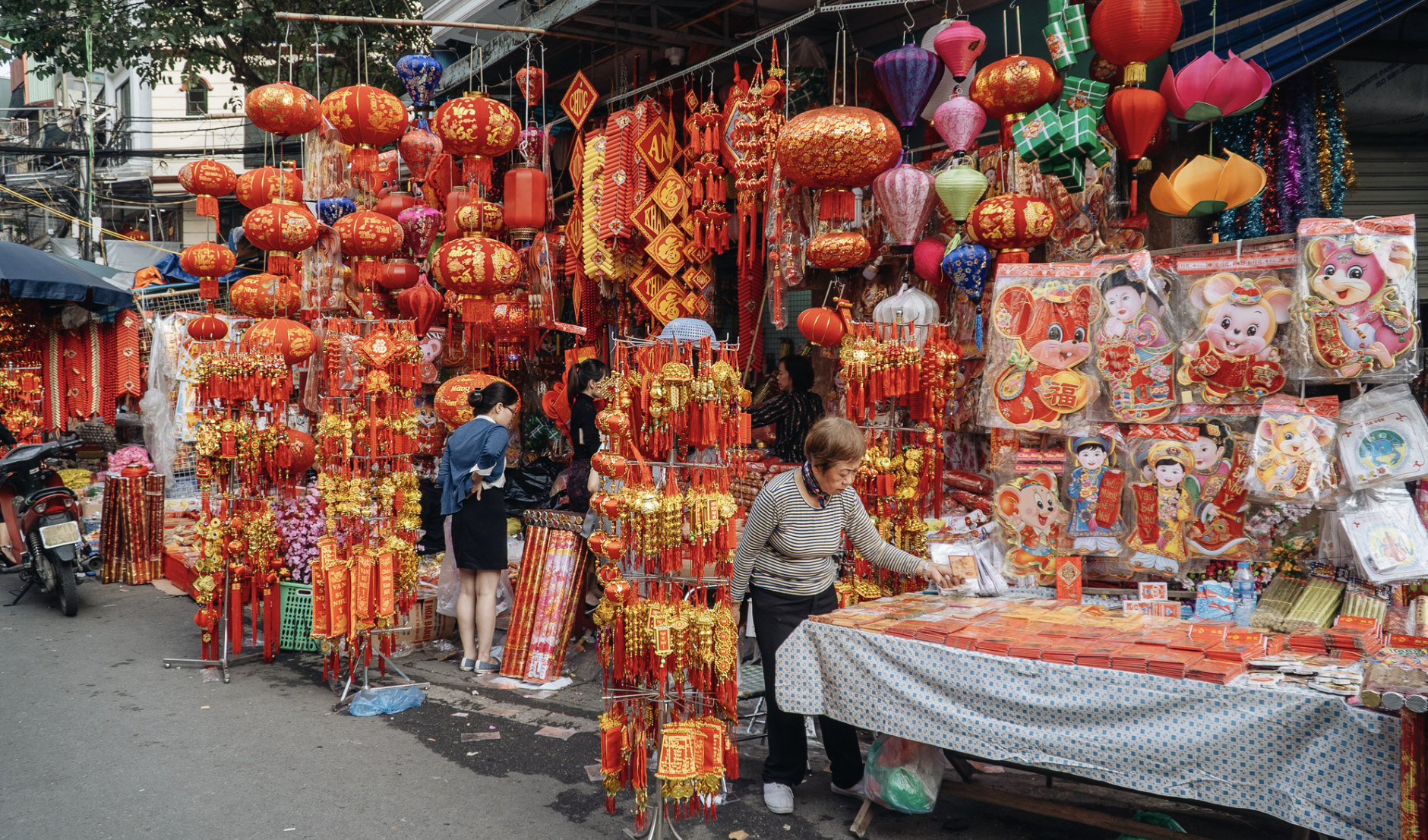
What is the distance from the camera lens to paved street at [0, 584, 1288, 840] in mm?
3518

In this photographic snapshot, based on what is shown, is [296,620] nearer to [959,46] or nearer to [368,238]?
[368,238]

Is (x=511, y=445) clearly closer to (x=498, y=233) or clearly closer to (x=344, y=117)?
(x=498, y=233)

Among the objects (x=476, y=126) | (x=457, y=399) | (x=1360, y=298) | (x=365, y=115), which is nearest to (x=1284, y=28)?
(x=1360, y=298)

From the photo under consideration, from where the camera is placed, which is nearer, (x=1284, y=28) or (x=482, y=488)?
(x=1284, y=28)

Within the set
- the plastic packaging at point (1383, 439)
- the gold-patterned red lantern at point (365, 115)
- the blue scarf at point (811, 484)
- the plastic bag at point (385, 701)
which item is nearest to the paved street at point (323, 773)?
the plastic bag at point (385, 701)

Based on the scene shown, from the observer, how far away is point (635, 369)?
3461 mm

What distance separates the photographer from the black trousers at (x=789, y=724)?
11.8 ft

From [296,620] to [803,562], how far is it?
12.3ft

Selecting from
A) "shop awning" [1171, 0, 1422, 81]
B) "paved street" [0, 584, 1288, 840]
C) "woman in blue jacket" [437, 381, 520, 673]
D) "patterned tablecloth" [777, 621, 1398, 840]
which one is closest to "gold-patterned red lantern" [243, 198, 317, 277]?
"woman in blue jacket" [437, 381, 520, 673]

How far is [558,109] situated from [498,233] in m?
1.86

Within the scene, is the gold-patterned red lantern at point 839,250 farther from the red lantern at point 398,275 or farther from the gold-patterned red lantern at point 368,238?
the red lantern at point 398,275

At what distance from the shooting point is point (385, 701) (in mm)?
4914

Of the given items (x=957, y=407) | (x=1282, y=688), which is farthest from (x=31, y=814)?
(x=957, y=407)

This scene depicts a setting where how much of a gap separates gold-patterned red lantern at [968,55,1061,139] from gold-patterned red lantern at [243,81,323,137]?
417cm
